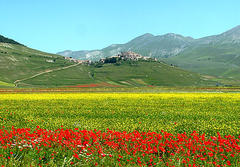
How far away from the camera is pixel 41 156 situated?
11836 mm

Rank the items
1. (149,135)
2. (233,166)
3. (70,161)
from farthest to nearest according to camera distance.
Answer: (149,135), (70,161), (233,166)

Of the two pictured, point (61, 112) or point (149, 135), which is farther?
point (61, 112)

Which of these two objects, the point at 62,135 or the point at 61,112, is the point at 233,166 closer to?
the point at 62,135

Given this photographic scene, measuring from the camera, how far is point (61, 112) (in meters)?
28.0

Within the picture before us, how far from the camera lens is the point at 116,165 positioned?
11.0 meters

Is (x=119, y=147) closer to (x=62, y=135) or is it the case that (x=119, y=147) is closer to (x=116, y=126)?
(x=62, y=135)

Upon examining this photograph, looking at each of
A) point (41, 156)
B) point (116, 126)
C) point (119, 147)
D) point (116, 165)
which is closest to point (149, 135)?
point (119, 147)

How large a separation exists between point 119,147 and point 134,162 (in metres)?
2.83

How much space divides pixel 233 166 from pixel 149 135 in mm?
6047

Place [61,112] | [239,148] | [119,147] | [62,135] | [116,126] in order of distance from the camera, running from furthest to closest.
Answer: [61,112] → [116,126] → [62,135] → [119,147] → [239,148]

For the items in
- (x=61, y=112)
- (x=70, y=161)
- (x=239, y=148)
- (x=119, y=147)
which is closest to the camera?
(x=70, y=161)

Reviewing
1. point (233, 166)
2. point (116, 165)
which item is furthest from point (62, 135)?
point (233, 166)

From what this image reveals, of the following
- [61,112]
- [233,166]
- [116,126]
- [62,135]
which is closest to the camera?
[233,166]

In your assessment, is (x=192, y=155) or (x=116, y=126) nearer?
(x=192, y=155)
